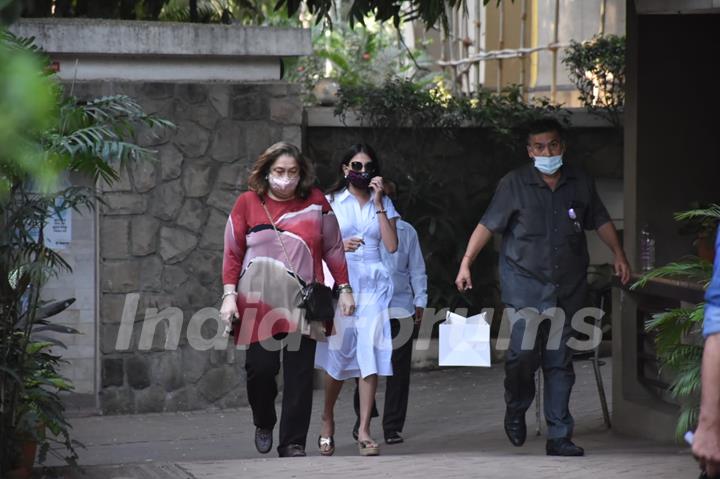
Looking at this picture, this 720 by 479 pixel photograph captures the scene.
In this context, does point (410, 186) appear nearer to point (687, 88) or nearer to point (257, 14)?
point (687, 88)

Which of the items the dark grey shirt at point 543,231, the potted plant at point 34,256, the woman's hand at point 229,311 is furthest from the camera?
the dark grey shirt at point 543,231

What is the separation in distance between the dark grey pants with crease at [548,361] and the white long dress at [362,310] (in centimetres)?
82

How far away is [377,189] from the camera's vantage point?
312 inches

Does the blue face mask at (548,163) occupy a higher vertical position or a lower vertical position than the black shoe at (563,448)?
higher

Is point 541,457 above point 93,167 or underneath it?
underneath

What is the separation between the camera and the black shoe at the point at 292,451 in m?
7.10

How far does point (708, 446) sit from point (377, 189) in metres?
5.01

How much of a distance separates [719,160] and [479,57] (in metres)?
7.64

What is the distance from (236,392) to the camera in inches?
382

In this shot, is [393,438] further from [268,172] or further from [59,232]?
[59,232]

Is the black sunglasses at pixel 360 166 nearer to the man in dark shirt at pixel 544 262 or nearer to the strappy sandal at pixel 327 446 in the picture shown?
the man in dark shirt at pixel 544 262

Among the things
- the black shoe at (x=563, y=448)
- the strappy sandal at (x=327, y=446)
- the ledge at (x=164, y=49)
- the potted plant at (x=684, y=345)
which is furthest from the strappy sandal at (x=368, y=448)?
the ledge at (x=164, y=49)

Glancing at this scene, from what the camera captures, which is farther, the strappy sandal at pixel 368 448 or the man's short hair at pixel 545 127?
the man's short hair at pixel 545 127

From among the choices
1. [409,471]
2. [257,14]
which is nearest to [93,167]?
[409,471]
